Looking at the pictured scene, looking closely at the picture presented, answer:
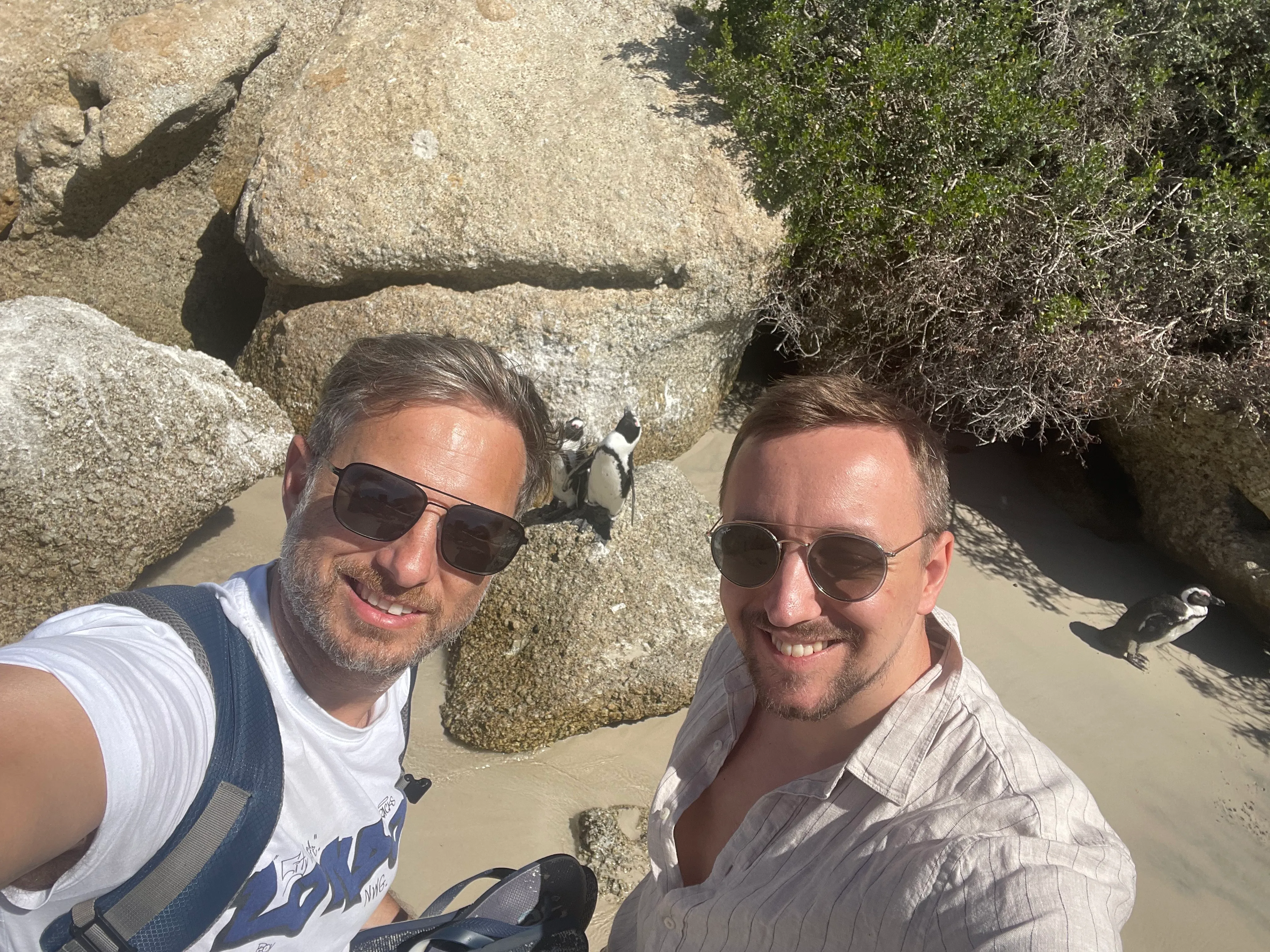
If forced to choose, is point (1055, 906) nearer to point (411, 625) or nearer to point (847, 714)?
point (847, 714)

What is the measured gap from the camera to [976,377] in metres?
4.65

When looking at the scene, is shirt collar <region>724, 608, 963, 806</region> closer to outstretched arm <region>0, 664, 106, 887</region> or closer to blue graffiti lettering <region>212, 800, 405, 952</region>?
blue graffiti lettering <region>212, 800, 405, 952</region>

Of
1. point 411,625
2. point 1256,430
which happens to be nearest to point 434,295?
point 411,625

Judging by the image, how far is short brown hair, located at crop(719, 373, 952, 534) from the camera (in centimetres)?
138

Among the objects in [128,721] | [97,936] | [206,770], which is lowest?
[97,936]

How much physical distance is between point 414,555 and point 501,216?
11.5 feet

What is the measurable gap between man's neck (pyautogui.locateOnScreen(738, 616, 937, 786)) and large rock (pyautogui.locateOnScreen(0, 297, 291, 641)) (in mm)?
3214

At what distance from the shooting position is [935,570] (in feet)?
4.67

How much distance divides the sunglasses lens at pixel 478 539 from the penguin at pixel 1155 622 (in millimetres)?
4096

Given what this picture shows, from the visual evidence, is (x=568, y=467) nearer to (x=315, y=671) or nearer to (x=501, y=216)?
(x=501, y=216)

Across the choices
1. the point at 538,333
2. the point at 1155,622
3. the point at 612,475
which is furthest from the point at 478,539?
the point at 1155,622

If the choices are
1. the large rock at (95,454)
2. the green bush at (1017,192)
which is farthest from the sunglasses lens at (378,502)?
the green bush at (1017,192)

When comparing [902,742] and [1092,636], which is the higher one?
[902,742]

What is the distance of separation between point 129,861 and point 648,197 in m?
4.19
